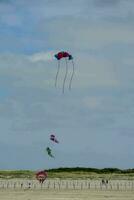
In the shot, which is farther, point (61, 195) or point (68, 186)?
point (68, 186)

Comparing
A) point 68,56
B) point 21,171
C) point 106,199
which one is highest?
point 21,171

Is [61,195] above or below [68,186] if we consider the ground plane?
below

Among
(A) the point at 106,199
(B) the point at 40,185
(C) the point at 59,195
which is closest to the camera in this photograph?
(A) the point at 106,199

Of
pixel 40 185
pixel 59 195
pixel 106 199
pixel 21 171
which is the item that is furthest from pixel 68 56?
pixel 21 171

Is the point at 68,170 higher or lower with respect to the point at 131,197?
higher

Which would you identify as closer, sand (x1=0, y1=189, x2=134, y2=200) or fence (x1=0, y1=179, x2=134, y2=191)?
sand (x1=0, y1=189, x2=134, y2=200)

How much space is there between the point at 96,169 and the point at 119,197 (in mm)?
68759

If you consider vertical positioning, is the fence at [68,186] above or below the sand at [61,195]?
above

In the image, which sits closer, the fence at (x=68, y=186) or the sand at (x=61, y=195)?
the sand at (x=61, y=195)

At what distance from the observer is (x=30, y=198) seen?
200ft

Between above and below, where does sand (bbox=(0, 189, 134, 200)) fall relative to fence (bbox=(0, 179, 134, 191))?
below

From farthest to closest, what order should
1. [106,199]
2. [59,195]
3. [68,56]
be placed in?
[59,195]
[106,199]
[68,56]

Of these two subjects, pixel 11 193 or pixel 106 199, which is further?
pixel 11 193

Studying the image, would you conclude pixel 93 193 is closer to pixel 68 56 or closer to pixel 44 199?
pixel 44 199
